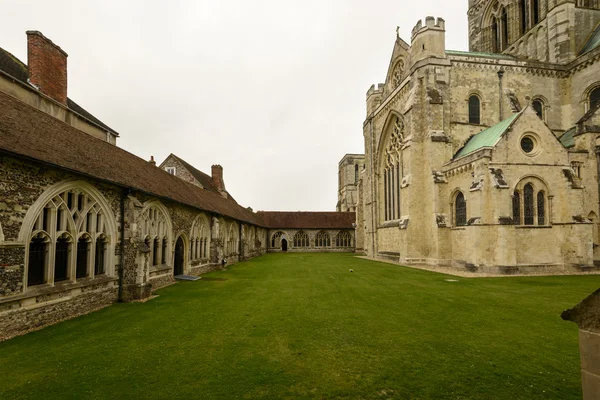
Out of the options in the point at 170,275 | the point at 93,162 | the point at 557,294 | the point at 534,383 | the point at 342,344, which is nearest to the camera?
the point at 534,383

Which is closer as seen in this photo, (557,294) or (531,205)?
(557,294)

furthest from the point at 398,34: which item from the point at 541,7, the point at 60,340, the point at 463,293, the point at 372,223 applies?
the point at 60,340

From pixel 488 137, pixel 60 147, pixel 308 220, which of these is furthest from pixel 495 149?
pixel 308 220

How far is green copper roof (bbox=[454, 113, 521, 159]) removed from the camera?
67.9 ft

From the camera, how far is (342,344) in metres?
7.01

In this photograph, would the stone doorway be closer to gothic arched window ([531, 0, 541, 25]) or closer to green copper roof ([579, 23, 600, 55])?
green copper roof ([579, 23, 600, 55])

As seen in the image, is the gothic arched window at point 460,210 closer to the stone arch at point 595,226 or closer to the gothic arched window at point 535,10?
the stone arch at point 595,226

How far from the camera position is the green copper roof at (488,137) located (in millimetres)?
20688

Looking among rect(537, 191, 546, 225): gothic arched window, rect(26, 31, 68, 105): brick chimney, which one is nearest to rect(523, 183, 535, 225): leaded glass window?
rect(537, 191, 546, 225): gothic arched window

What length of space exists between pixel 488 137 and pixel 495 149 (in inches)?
122

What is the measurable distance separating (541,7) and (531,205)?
77.3ft

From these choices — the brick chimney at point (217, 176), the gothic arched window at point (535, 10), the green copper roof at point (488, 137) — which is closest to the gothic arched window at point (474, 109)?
the green copper roof at point (488, 137)

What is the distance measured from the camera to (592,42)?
28.3 meters

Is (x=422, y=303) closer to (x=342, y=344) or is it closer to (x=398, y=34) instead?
(x=342, y=344)
